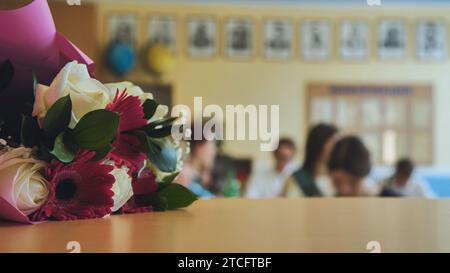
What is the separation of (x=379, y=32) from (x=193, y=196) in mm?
3548

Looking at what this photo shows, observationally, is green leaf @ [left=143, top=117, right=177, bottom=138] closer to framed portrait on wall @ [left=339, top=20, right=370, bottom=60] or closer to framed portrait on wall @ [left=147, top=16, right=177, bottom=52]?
framed portrait on wall @ [left=147, top=16, right=177, bottom=52]

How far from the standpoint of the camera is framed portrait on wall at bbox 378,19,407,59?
387 centimetres

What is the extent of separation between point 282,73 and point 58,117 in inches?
134

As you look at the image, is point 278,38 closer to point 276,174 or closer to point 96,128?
point 276,174

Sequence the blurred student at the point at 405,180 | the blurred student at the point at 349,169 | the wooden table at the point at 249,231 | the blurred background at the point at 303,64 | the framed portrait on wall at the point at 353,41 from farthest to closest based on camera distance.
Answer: the framed portrait on wall at the point at 353,41
the blurred background at the point at 303,64
the blurred student at the point at 405,180
the blurred student at the point at 349,169
the wooden table at the point at 249,231

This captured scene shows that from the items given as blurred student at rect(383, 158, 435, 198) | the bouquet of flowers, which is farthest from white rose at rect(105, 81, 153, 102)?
blurred student at rect(383, 158, 435, 198)

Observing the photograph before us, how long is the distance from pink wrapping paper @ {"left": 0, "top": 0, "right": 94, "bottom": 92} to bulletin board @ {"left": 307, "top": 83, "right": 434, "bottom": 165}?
341 centimetres

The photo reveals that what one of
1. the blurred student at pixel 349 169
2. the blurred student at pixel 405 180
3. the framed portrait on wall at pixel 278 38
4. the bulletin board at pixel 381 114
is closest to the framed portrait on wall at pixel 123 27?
the framed portrait on wall at pixel 278 38

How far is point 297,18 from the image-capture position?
12.5 feet

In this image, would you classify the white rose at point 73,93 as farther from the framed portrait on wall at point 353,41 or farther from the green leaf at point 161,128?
the framed portrait on wall at point 353,41

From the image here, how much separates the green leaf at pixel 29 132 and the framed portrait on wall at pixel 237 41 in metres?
3.36

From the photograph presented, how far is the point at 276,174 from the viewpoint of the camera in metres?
3.54

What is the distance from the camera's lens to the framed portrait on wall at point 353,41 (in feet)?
12.6
